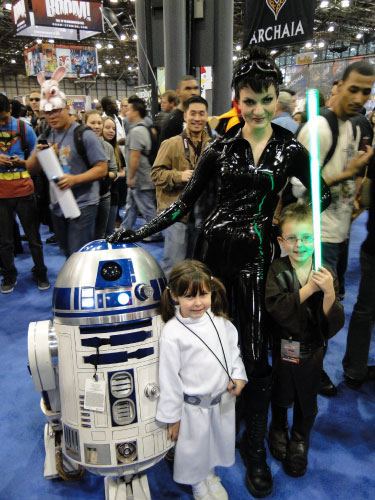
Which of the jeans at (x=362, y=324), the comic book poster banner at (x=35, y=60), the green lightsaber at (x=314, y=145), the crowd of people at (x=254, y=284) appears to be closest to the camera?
the green lightsaber at (x=314, y=145)

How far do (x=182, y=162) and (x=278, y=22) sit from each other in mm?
2903

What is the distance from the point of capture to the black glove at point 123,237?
1.56 meters

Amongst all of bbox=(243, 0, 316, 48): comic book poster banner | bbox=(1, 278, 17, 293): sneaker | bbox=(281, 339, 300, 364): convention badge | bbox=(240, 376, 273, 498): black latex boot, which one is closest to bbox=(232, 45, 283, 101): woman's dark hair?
bbox=(281, 339, 300, 364): convention badge

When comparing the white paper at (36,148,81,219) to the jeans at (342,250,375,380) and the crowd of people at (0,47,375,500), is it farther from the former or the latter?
the jeans at (342,250,375,380)

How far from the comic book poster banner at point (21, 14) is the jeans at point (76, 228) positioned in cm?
773

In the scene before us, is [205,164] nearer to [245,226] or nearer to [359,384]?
[245,226]

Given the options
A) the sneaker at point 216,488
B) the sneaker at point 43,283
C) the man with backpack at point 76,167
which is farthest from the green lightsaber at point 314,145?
the sneaker at point 43,283

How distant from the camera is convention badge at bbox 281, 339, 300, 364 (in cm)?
171

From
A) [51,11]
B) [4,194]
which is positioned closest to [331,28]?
[51,11]

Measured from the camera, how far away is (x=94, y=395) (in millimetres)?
1381

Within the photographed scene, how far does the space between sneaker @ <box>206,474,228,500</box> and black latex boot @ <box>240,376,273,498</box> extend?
14cm

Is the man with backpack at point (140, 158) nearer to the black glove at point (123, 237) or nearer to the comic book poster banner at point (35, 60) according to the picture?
the black glove at point (123, 237)

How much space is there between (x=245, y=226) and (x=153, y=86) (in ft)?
18.3

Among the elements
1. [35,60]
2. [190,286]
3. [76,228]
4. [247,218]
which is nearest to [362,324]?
[247,218]
